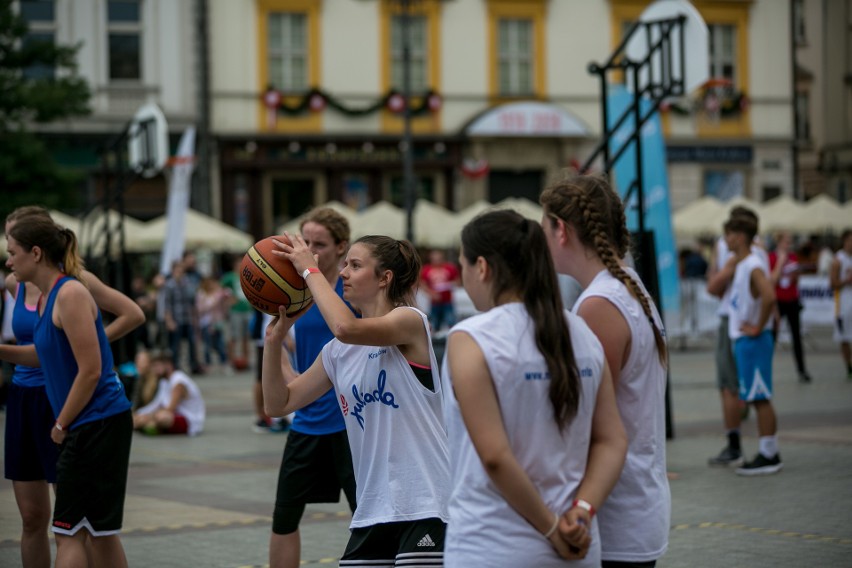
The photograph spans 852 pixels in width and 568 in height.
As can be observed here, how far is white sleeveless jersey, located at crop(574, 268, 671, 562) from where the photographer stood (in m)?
3.95

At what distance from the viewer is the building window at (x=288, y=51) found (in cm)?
3700

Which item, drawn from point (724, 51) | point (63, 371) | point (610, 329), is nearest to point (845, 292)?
point (63, 371)

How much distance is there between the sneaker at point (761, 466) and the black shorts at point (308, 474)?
5003 millimetres

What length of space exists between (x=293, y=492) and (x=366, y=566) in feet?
4.41

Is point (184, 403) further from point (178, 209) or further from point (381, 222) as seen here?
point (381, 222)

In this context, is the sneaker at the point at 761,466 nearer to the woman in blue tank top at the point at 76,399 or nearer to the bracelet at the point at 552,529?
the woman in blue tank top at the point at 76,399

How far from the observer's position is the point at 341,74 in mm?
37438

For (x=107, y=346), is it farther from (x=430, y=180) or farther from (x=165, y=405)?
(x=430, y=180)

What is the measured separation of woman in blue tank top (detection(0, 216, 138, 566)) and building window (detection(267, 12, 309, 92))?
31255 mm

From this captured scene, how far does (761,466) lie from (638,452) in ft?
22.0

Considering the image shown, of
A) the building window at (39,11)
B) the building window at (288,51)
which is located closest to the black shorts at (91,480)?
the building window at (39,11)

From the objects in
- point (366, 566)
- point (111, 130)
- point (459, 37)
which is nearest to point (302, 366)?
point (366, 566)

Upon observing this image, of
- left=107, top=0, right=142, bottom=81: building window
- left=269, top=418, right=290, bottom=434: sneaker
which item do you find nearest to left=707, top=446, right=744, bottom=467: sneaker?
left=269, top=418, right=290, bottom=434: sneaker

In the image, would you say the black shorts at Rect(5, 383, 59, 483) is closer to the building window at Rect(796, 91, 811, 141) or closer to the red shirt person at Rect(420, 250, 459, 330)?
the red shirt person at Rect(420, 250, 459, 330)
